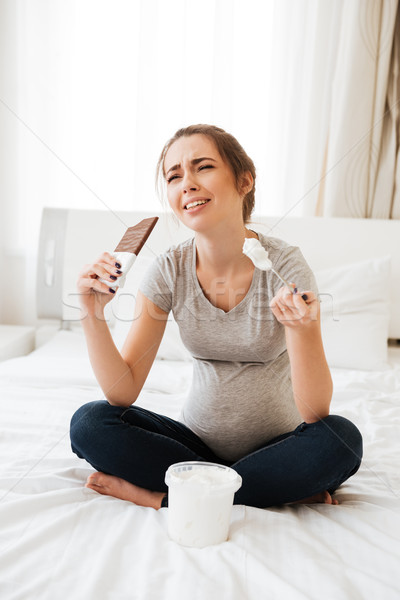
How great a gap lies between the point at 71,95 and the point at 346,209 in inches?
52.8

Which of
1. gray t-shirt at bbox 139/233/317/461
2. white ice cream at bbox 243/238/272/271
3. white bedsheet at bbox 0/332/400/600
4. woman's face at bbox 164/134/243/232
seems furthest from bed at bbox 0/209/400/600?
woman's face at bbox 164/134/243/232

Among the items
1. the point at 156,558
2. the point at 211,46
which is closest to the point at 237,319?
the point at 156,558

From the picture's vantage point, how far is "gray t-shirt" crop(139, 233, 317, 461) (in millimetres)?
1166

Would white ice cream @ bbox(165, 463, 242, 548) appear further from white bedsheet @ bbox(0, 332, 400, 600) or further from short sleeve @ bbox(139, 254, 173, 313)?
short sleeve @ bbox(139, 254, 173, 313)

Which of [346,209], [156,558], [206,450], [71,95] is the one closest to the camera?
[156,558]

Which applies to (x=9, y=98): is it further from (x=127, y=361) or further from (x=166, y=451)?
(x=166, y=451)

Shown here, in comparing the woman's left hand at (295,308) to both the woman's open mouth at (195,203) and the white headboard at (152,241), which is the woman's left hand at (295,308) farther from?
the white headboard at (152,241)

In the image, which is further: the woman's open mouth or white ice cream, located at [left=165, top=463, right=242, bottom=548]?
the woman's open mouth

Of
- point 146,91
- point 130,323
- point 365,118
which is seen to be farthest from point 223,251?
point 146,91

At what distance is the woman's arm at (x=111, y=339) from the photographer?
1.08 m

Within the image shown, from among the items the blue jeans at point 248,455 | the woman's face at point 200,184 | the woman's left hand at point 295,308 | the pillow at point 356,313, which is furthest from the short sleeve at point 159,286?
the pillow at point 356,313

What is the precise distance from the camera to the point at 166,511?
1.03 m

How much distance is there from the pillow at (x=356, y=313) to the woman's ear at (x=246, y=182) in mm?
912

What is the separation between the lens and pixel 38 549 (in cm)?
84
